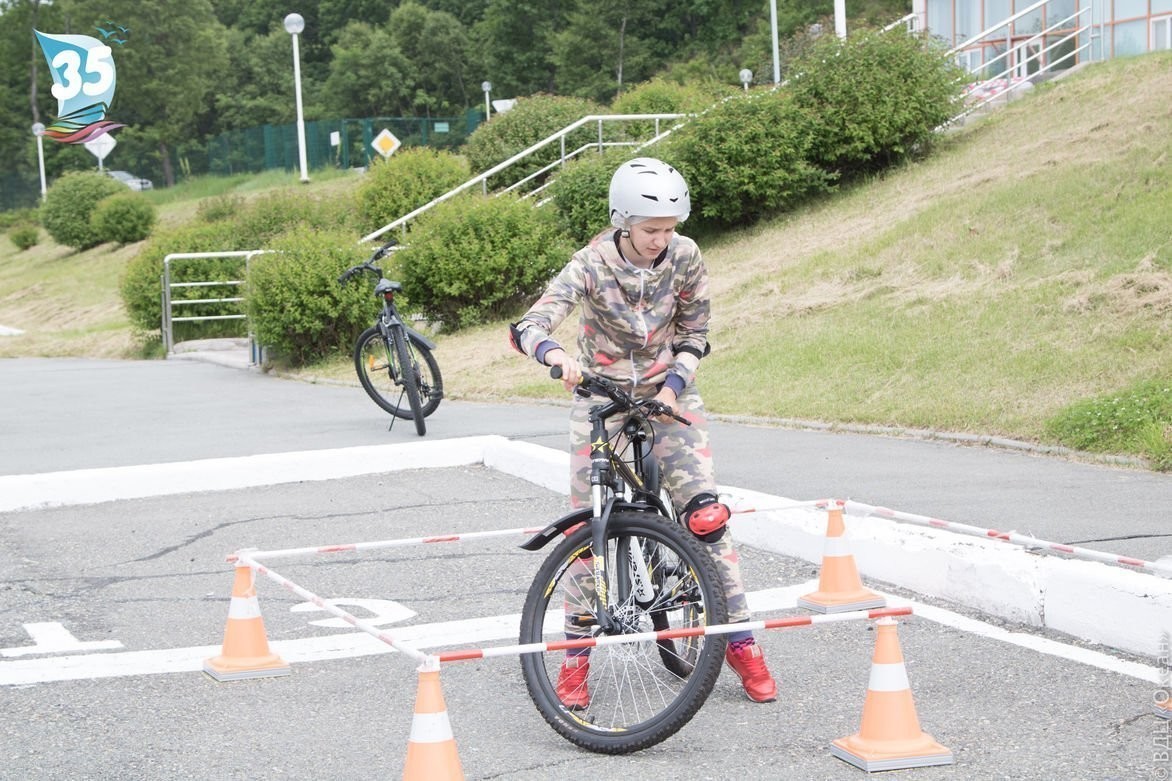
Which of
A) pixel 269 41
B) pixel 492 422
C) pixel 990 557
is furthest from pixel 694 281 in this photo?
pixel 269 41

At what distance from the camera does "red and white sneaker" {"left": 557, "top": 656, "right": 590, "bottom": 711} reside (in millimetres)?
4883

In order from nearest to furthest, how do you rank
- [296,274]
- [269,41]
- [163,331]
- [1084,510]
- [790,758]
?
[790,758] < [1084,510] < [296,274] < [163,331] < [269,41]

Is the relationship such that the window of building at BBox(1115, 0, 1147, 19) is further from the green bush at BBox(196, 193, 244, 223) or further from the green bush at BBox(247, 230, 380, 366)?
the green bush at BBox(196, 193, 244, 223)

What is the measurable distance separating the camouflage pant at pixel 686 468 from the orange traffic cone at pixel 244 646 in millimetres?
1416

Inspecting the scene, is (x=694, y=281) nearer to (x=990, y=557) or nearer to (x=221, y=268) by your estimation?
(x=990, y=557)

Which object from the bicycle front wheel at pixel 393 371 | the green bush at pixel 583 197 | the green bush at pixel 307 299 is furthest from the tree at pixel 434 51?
the bicycle front wheel at pixel 393 371

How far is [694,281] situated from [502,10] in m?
80.2

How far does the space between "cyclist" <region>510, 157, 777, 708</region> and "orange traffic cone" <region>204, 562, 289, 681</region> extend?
4.48ft

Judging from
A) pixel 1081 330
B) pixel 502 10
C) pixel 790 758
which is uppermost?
pixel 502 10

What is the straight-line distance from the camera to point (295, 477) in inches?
403

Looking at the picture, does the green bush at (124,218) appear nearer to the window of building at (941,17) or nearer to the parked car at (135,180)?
the window of building at (941,17)

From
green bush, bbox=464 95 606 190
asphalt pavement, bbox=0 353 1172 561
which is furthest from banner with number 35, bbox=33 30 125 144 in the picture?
asphalt pavement, bbox=0 353 1172 561

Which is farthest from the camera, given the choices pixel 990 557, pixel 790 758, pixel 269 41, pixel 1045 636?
pixel 269 41

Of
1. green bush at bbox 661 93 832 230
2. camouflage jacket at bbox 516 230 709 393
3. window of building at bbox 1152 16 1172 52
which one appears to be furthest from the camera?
window of building at bbox 1152 16 1172 52
